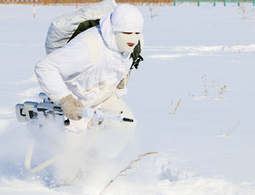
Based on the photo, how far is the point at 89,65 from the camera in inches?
86.6

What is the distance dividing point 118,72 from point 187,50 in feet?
17.1

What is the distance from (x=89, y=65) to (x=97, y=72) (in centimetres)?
10

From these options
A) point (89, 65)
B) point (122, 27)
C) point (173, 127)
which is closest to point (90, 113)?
point (89, 65)

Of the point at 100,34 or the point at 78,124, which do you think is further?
the point at 78,124

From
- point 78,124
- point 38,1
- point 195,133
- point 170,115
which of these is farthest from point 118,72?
point 38,1

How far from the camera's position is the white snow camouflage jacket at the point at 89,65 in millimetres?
2074

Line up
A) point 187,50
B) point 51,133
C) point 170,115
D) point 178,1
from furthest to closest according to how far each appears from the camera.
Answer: point 178,1
point 187,50
point 170,115
point 51,133

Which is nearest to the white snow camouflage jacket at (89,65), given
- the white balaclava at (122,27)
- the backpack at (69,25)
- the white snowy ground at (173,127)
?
the white balaclava at (122,27)

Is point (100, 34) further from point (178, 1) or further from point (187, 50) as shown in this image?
point (178, 1)

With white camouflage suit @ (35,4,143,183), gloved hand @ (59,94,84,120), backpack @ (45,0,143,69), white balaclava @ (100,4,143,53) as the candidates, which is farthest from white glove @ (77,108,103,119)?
backpack @ (45,0,143,69)

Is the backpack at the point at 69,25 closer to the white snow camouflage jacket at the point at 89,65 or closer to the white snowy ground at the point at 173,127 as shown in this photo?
the white snow camouflage jacket at the point at 89,65

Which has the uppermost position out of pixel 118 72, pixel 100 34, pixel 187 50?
pixel 100 34

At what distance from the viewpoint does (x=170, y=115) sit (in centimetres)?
356

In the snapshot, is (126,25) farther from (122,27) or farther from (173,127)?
(173,127)
